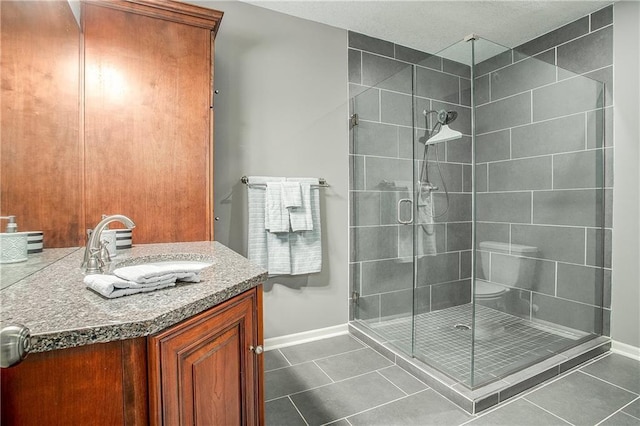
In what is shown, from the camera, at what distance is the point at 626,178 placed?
7.03ft

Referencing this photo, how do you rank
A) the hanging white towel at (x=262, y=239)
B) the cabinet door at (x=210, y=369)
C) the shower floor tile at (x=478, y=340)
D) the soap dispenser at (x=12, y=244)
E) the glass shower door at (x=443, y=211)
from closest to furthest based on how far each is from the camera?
the cabinet door at (x=210, y=369)
the soap dispenser at (x=12, y=244)
the shower floor tile at (x=478, y=340)
the glass shower door at (x=443, y=211)
the hanging white towel at (x=262, y=239)

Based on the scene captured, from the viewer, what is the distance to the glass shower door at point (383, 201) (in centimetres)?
231

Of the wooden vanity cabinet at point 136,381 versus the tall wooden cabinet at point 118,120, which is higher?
the tall wooden cabinet at point 118,120

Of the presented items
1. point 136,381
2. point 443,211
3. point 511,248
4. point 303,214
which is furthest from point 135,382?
point 511,248

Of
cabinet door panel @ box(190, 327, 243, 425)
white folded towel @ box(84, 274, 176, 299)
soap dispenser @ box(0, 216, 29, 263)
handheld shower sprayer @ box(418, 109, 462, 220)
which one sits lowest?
cabinet door panel @ box(190, 327, 243, 425)

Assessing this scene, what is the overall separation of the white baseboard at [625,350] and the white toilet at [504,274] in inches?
26.3

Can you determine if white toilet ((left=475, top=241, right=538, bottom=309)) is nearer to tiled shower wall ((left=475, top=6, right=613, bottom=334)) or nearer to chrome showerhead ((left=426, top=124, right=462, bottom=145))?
A: tiled shower wall ((left=475, top=6, right=613, bottom=334))

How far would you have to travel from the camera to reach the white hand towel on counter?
2252 mm

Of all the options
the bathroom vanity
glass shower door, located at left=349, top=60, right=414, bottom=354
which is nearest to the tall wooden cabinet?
the bathroom vanity

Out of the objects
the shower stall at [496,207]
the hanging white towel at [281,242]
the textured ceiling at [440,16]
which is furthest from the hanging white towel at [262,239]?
the textured ceiling at [440,16]

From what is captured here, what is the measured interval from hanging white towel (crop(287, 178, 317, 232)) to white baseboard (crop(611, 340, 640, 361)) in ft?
7.34

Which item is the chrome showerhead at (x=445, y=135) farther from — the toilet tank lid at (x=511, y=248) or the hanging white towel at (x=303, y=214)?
the hanging white towel at (x=303, y=214)

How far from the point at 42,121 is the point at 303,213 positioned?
1.47 meters

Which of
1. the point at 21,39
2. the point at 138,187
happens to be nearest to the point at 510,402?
the point at 138,187
